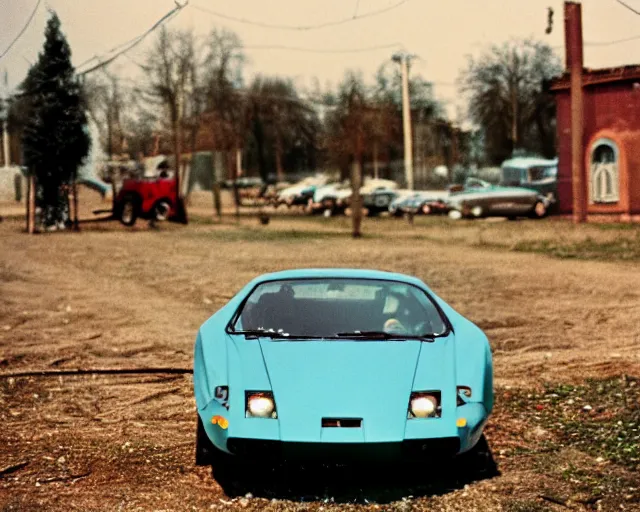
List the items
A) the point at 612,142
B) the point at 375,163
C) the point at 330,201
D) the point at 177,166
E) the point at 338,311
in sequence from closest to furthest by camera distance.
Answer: the point at 338,311 < the point at 177,166 < the point at 612,142 < the point at 330,201 < the point at 375,163

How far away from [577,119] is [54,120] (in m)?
16.7

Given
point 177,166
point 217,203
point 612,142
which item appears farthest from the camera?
point 217,203

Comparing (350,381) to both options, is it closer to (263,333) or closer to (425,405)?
(425,405)

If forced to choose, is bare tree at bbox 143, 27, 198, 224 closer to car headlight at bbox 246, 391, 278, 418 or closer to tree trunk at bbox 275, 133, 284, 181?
car headlight at bbox 246, 391, 278, 418

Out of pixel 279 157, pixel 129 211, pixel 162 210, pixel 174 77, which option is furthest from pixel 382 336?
pixel 279 157

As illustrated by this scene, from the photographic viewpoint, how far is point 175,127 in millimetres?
27234

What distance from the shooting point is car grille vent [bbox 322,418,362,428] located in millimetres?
4734

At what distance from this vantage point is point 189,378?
788 cm

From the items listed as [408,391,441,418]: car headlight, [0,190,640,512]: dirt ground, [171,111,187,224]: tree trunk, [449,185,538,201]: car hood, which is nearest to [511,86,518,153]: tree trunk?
[449,185,538,201]: car hood

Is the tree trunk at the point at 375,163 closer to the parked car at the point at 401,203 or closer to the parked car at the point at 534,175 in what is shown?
the parked car at the point at 534,175

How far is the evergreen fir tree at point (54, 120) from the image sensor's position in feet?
61.9

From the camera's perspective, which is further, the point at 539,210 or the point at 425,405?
the point at 539,210

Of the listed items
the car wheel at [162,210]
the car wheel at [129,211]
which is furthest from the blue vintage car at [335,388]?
the car wheel at [162,210]

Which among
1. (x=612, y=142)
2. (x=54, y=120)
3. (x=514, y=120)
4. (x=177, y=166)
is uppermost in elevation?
(x=514, y=120)
